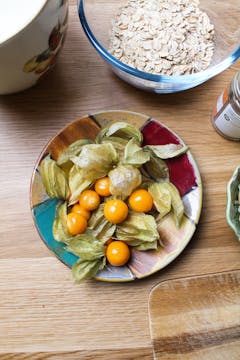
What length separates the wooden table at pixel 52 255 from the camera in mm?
729

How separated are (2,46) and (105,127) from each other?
25 centimetres

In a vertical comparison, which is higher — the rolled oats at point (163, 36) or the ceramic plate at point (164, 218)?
the rolled oats at point (163, 36)

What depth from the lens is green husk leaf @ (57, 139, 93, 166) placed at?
73cm

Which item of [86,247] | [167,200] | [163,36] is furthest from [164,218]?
[163,36]

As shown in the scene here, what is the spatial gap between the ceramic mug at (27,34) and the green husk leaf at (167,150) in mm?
226

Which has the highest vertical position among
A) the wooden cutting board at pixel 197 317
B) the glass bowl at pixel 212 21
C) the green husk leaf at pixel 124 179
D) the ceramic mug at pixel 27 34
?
the ceramic mug at pixel 27 34

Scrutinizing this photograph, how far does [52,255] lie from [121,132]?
24 cm

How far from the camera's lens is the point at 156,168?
0.75 m

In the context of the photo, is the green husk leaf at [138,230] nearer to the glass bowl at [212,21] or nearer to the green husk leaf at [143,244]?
the green husk leaf at [143,244]

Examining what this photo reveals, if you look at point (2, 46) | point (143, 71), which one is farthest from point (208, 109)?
point (2, 46)

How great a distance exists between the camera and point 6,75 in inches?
24.6

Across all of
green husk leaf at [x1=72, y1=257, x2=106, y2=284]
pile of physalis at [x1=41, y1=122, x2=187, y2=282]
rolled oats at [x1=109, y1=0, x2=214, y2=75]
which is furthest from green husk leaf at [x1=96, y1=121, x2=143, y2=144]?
green husk leaf at [x1=72, y1=257, x2=106, y2=284]

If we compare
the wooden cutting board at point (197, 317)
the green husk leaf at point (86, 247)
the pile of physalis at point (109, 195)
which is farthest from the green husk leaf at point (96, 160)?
the wooden cutting board at point (197, 317)

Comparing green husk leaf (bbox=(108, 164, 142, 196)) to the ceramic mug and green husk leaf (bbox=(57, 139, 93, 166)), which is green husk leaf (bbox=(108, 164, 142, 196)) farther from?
the ceramic mug
